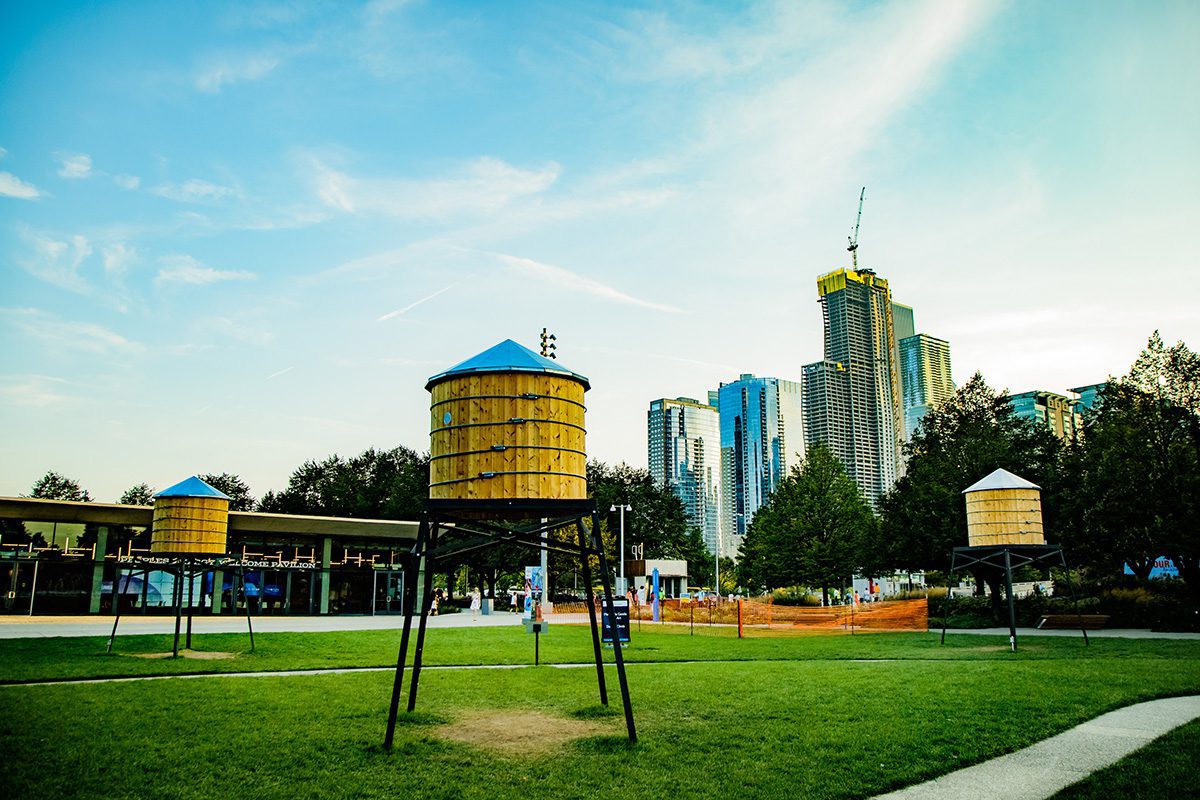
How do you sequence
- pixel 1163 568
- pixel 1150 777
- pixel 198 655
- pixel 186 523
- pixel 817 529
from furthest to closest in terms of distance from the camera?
pixel 817 529, pixel 1163 568, pixel 186 523, pixel 198 655, pixel 1150 777

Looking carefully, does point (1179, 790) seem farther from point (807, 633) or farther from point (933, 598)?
point (933, 598)

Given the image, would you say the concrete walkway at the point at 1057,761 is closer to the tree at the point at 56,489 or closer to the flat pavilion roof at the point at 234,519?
the flat pavilion roof at the point at 234,519

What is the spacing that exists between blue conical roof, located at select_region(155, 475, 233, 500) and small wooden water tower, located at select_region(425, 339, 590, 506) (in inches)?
479

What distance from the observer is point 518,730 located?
36.8ft

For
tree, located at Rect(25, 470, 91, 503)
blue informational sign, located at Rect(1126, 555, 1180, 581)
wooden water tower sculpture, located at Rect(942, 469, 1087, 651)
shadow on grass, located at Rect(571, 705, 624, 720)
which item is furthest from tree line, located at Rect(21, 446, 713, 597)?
shadow on grass, located at Rect(571, 705, 624, 720)

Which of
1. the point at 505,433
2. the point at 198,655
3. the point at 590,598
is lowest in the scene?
the point at 198,655

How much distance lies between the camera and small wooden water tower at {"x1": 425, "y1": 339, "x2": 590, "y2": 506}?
11.3 metres

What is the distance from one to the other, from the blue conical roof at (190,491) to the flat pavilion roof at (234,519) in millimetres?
16697

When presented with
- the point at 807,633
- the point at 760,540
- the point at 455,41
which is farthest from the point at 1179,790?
the point at 760,540

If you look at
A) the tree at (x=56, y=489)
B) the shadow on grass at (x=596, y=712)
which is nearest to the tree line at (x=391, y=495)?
the tree at (x=56, y=489)

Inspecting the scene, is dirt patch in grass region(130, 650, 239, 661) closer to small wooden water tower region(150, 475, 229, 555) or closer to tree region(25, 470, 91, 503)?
small wooden water tower region(150, 475, 229, 555)

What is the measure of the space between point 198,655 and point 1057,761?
19.5 meters

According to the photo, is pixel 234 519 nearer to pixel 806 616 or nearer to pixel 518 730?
pixel 806 616

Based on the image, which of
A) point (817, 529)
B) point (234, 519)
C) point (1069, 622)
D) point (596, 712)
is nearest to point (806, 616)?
point (1069, 622)
